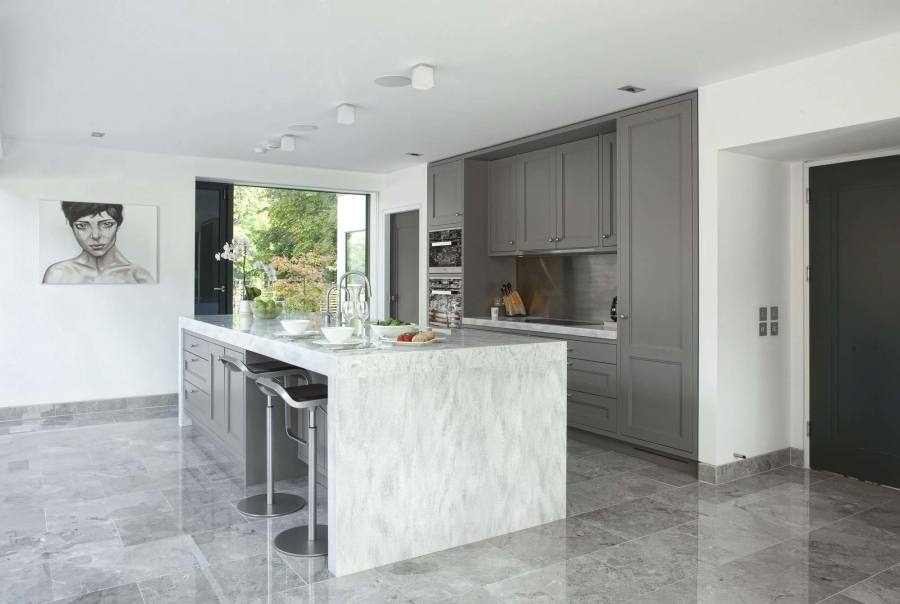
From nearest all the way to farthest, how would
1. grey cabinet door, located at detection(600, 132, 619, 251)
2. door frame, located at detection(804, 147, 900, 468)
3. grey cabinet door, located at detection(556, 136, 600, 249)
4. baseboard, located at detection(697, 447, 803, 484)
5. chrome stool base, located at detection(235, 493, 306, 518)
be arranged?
chrome stool base, located at detection(235, 493, 306, 518) < baseboard, located at detection(697, 447, 803, 484) < door frame, located at detection(804, 147, 900, 468) < grey cabinet door, located at detection(600, 132, 619, 251) < grey cabinet door, located at detection(556, 136, 600, 249)

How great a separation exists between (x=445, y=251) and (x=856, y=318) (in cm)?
356

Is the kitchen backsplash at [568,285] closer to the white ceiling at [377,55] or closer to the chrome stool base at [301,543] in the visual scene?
the white ceiling at [377,55]

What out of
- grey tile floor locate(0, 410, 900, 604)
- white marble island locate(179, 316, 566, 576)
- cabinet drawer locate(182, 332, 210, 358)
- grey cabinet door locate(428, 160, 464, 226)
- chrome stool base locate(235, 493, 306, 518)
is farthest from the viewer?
grey cabinet door locate(428, 160, 464, 226)

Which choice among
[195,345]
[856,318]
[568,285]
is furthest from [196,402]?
[856,318]

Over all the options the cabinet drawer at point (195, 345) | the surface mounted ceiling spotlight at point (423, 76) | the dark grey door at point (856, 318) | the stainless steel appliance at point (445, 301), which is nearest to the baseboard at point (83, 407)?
the cabinet drawer at point (195, 345)

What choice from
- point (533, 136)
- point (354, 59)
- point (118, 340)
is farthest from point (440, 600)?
point (118, 340)

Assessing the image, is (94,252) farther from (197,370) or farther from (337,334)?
(337,334)

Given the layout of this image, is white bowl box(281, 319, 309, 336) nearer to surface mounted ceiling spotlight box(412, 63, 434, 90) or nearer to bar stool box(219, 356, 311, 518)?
bar stool box(219, 356, 311, 518)

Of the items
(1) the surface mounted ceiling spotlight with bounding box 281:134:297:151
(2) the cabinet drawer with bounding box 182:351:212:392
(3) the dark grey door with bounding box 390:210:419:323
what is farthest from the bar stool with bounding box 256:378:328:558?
(3) the dark grey door with bounding box 390:210:419:323

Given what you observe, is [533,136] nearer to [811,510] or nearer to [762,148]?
[762,148]

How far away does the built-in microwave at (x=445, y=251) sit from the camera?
6.26 meters

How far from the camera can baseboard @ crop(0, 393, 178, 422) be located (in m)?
5.66

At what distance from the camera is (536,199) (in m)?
5.64

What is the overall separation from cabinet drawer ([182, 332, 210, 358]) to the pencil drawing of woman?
1252 millimetres
